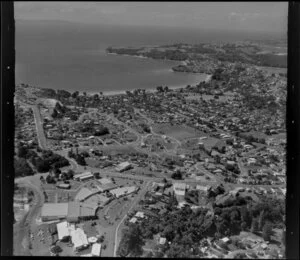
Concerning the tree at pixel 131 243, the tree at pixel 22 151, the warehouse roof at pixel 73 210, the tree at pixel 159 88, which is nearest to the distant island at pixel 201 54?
the tree at pixel 159 88

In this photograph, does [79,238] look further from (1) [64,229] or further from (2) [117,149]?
(2) [117,149]

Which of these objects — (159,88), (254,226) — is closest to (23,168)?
(254,226)

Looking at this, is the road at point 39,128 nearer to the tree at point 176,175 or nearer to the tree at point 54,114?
the tree at point 54,114

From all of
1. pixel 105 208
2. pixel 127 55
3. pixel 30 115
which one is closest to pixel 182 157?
pixel 105 208

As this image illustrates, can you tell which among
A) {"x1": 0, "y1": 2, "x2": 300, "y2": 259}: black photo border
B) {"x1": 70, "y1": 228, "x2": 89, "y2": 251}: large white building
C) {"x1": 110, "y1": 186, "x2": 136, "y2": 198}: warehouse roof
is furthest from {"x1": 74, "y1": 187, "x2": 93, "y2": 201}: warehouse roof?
{"x1": 0, "y1": 2, "x2": 300, "y2": 259}: black photo border

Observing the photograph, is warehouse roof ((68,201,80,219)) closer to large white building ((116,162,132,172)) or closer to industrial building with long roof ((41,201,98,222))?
industrial building with long roof ((41,201,98,222))

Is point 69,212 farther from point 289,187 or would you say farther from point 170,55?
point 170,55
